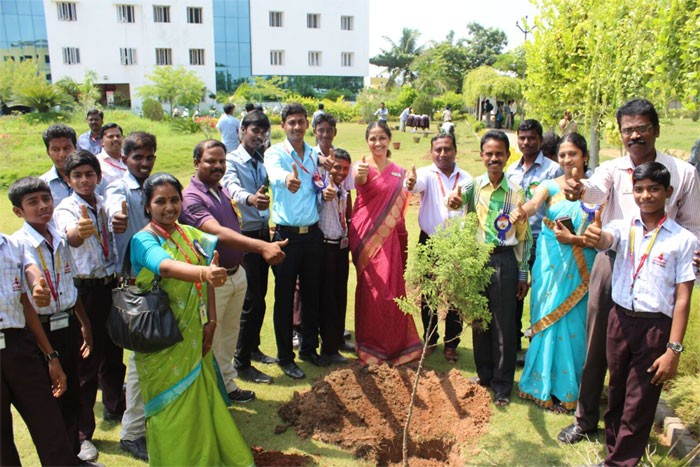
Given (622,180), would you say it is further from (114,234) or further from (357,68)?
(357,68)

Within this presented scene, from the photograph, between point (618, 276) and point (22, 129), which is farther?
point (22, 129)

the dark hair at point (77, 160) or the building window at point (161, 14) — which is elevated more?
the building window at point (161, 14)

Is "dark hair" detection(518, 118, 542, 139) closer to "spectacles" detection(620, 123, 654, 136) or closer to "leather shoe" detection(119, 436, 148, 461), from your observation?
"spectacles" detection(620, 123, 654, 136)

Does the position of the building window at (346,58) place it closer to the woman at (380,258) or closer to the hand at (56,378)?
the woman at (380,258)

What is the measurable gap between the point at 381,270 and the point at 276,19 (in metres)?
44.3

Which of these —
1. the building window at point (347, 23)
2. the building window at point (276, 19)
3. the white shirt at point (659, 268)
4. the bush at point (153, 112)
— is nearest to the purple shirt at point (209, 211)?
the white shirt at point (659, 268)

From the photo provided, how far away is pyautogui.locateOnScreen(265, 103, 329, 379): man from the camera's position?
4770 millimetres

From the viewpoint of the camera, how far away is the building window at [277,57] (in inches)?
1775

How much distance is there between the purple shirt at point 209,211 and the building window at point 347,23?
46219 mm

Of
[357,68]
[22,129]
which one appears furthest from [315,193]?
[357,68]

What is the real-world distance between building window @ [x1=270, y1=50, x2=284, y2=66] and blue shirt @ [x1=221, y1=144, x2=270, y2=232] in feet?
140

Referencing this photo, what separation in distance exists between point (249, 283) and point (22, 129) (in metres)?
23.7

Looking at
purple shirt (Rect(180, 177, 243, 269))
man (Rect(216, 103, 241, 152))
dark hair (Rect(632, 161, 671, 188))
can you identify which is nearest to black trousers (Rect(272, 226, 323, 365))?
purple shirt (Rect(180, 177, 243, 269))

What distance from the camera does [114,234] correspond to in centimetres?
402
